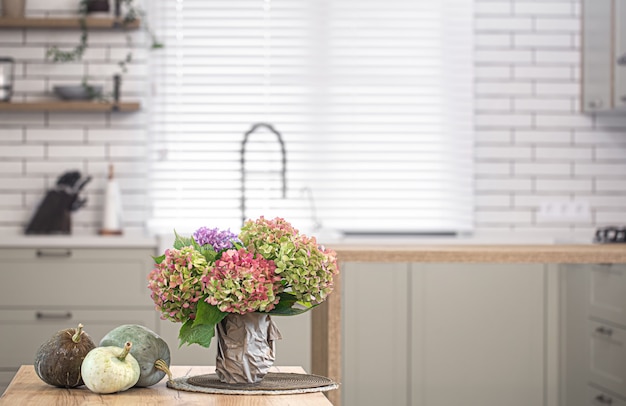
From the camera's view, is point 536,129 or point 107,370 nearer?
point 107,370

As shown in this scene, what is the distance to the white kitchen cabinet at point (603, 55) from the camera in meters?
4.39

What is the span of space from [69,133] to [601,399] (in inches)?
118

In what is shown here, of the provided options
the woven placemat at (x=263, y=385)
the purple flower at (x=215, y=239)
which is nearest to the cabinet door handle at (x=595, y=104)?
the woven placemat at (x=263, y=385)

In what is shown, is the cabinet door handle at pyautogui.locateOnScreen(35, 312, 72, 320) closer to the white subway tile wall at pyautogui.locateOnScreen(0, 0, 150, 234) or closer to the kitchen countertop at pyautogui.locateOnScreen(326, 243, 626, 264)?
the white subway tile wall at pyautogui.locateOnScreen(0, 0, 150, 234)

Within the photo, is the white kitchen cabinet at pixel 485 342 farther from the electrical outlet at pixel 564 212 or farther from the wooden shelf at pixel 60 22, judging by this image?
the wooden shelf at pixel 60 22

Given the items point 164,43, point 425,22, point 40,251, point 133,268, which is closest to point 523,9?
point 425,22

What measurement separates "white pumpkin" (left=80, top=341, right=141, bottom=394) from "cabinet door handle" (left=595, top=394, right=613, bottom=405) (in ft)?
6.42

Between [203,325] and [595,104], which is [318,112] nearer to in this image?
[595,104]

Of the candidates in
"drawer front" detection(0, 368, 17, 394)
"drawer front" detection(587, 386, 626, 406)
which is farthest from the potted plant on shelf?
"drawer front" detection(587, 386, 626, 406)

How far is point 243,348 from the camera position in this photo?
168 cm

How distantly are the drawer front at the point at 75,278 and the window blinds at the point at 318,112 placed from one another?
66 centimetres

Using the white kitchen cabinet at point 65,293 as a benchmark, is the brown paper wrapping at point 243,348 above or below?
above

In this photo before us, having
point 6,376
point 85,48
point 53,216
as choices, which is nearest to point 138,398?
point 6,376

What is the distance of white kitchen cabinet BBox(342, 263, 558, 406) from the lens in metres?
2.97
